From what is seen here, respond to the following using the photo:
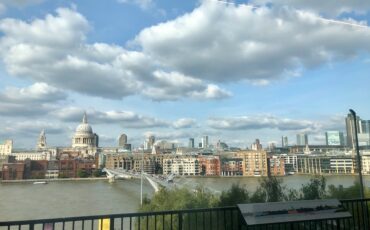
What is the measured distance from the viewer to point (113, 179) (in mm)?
55656

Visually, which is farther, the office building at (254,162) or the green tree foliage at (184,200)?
the office building at (254,162)

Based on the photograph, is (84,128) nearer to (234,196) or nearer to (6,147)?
(6,147)

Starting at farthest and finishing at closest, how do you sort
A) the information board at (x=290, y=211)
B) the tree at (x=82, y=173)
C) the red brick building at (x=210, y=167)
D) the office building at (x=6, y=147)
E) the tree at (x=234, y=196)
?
1. the office building at (x=6, y=147)
2. the tree at (x=82, y=173)
3. the red brick building at (x=210, y=167)
4. the tree at (x=234, y=196)
5. the information board at (x=290, y=211)

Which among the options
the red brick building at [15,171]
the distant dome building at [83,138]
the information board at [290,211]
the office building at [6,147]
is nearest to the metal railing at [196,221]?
the information board at [290,211]

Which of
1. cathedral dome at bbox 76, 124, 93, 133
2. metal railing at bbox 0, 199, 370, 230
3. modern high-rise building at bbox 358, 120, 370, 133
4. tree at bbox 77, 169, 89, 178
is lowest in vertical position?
tree at bbox 77, 169, 89, 178

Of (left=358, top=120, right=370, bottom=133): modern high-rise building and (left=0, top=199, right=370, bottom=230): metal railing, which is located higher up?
(left=358, top=120, right=370, bottom=133): modern high-rise building

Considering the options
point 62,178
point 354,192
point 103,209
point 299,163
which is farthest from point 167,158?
point 354,192

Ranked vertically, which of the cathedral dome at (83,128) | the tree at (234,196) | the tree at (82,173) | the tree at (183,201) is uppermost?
the cathedral dome at (83,128)

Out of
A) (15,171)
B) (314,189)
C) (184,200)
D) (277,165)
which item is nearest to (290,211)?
(314,189)

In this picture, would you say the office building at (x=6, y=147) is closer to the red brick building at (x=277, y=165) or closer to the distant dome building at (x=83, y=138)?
the distant dome building at (x=83, y=138)

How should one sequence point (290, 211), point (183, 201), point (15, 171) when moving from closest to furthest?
point (290, 211)
point (183, 201)
point (15, 171)

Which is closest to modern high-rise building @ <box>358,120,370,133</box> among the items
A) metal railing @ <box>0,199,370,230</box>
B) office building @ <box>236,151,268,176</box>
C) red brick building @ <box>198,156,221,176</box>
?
metal railing @ <box>0,199,370,230</box>

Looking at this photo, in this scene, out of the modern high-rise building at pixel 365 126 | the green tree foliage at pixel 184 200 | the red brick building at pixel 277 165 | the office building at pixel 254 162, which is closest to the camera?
the green tree foliage at pixel 184 200

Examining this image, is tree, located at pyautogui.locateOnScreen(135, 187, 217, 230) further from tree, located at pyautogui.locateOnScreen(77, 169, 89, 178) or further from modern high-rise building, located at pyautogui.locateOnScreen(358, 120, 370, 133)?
tree, located at pyautogui.locateOnScreen(77, 169, 89, 178)
